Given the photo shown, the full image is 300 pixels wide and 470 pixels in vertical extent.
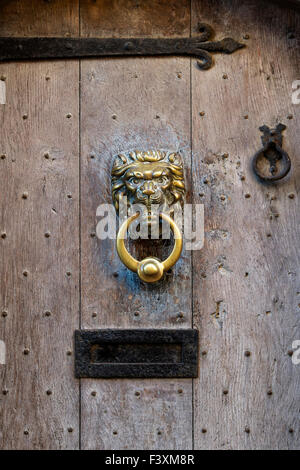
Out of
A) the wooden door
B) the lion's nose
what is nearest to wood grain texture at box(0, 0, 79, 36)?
the wooden door

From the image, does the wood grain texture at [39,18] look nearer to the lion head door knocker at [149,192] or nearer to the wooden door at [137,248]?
the wooden door at [137,248]

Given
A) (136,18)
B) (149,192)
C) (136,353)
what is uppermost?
(136,18)

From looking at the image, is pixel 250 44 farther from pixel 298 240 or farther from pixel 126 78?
pixel 298 240

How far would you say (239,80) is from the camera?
1.42m

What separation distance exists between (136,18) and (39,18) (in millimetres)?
226

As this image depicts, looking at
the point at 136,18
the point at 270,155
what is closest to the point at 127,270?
the point at 270,155

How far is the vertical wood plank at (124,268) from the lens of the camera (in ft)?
4.58

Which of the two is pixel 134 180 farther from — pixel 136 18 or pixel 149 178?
pixel 136 18

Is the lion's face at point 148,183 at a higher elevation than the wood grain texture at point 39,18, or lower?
lower

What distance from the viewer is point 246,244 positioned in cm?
140

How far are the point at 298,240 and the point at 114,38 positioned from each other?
2.05 feet

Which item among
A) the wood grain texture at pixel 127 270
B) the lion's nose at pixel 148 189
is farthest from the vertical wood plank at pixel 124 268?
the lion's nose at pixel 148 189

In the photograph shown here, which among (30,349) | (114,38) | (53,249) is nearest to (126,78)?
(114,38)

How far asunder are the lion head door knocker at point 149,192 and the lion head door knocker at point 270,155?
0.18m
